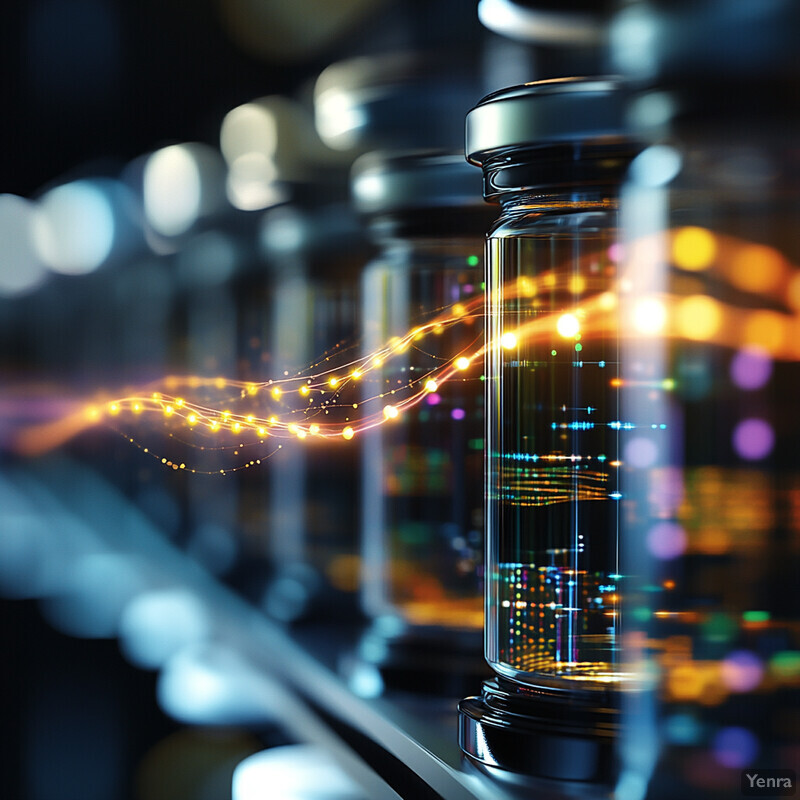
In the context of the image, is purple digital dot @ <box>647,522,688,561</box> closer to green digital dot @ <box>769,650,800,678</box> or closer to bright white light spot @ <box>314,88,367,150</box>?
green digital dot @ <box>769,650,800,678</box>

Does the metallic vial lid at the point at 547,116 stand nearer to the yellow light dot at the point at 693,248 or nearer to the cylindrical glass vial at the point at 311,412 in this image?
the yellow light dot at the point at 693,248

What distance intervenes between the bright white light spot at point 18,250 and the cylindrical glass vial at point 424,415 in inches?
59.5

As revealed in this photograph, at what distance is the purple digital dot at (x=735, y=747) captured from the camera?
0.46m

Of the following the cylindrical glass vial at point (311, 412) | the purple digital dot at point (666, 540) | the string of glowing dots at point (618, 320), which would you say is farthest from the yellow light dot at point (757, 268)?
the cylindrical glass vial at point (311, 412)

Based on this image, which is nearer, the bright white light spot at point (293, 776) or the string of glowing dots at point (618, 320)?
the string of glowing dots at point (618, 320)

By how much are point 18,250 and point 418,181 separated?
208cm

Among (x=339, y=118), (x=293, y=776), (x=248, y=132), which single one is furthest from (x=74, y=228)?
(x=293, y=776)

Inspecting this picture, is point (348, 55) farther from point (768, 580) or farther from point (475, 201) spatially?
point (768, 580)

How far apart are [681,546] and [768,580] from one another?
0.05m

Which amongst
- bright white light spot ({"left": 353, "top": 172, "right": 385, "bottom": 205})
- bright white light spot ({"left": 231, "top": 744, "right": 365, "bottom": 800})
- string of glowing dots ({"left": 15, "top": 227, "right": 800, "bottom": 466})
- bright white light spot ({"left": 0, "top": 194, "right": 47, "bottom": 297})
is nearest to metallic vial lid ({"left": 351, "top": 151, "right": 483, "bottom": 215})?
bright white light spot ({"left": 353, "top": 172, "right": 385, "bottom": 205})

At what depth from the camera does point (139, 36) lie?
150 centimetres

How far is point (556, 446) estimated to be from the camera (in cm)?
62

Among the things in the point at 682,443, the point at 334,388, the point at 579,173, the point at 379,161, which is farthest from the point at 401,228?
the point at 682,443

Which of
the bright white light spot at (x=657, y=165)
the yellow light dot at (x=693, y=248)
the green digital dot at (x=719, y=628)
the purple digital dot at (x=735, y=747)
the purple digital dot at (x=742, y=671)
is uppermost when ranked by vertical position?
the bright white light spot at (x=657, y=165)
